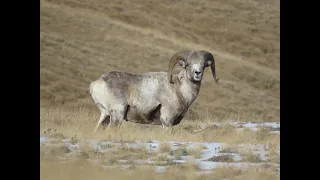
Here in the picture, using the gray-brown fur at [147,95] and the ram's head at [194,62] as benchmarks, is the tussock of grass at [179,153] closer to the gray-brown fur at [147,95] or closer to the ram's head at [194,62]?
the gray-brown fur at [147,95]

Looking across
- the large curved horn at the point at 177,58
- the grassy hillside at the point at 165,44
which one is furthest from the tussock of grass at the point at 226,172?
the grassy hillside at the point at 165,44

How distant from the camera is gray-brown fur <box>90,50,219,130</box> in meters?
17.7

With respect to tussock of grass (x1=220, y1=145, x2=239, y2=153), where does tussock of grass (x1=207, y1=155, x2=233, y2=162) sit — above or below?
below

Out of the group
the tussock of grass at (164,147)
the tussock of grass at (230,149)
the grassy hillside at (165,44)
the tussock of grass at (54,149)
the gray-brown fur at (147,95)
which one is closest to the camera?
the tussock of grass at (54,149)

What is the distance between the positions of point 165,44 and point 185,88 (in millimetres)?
35589

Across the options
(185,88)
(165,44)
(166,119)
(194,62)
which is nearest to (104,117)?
(166,119)

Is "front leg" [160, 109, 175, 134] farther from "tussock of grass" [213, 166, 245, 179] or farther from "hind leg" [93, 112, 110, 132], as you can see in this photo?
"tussock of grass" [213, 166, 245, 179]

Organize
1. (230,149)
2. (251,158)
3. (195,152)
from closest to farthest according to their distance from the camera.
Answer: (251,158) < (195,152) < (230,149)

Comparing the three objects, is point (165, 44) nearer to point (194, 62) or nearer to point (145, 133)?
point (194, 62)

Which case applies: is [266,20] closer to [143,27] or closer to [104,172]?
[143,27]

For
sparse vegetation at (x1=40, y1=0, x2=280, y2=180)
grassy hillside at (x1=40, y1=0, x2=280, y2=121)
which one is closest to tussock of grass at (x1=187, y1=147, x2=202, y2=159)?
sparse vegetation at (x1=40, y1=0, x2=280, y2=180)

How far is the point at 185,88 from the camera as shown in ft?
59.4

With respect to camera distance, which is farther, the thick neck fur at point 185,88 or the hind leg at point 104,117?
the thick neck fur at point 185,88

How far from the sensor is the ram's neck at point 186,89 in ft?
59.2
